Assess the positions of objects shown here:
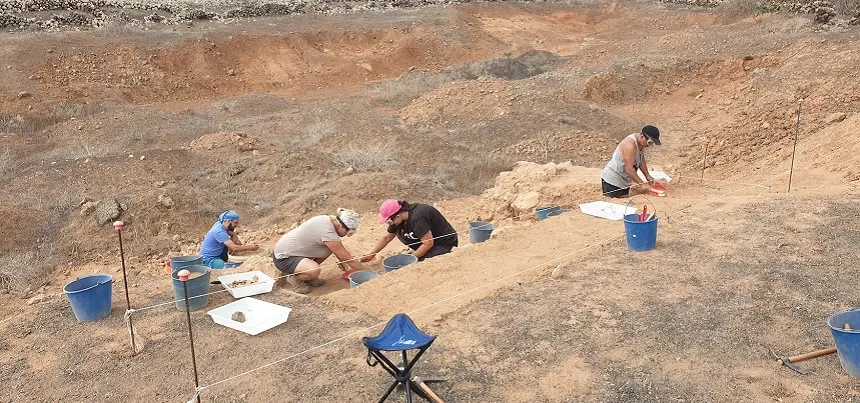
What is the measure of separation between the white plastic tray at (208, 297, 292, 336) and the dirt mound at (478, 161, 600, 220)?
441cm

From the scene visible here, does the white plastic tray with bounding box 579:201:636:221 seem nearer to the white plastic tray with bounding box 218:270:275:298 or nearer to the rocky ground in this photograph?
the white plastic tray with bounding box 218:270:275:298

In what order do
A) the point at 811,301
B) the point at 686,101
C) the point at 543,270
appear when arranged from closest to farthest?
the point at 811,301 → the point at 543,270 → the point at 686,101

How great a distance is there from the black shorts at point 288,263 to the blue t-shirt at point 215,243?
49.3 inches

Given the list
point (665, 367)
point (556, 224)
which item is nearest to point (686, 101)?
point (556, 224)

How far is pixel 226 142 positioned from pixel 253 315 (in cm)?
871

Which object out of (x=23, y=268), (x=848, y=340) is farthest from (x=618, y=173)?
(x=23, y=268)

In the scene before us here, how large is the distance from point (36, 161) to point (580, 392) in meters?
12.2

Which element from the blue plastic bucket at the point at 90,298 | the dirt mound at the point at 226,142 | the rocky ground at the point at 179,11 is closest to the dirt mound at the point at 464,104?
the dirt mound at the point at 226,142

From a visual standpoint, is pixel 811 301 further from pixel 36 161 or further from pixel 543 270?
pixel 36 161

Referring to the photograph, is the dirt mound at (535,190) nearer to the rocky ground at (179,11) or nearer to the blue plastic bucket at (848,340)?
the blue plastic bucket at (848,340)

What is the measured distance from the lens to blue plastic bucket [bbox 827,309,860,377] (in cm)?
360

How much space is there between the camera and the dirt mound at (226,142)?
13.1 meters

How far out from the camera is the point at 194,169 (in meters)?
12.0

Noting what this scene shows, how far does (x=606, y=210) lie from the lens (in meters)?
7.08
